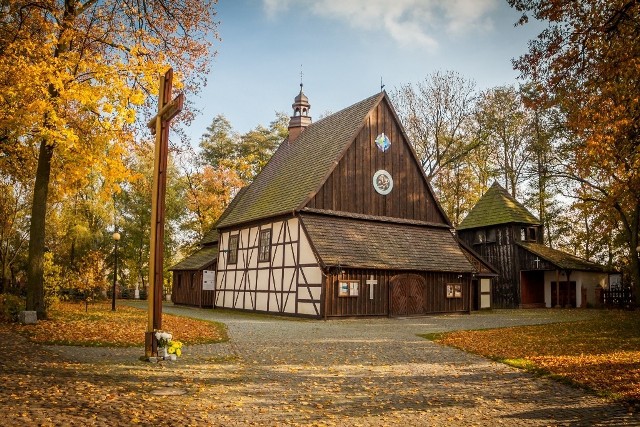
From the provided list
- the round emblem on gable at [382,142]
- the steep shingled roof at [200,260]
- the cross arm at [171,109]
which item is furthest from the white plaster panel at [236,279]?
the cross arm at [171,109]

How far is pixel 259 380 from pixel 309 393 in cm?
110

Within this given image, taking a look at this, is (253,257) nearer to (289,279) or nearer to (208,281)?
(289,279)

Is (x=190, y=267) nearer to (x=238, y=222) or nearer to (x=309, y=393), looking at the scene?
(x=238, y=222)

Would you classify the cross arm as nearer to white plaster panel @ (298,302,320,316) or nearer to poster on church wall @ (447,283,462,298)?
white plaster panel @ (298,302,320,316)

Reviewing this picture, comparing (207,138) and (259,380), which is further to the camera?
(207,138)

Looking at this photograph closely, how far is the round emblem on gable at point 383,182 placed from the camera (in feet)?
89.2

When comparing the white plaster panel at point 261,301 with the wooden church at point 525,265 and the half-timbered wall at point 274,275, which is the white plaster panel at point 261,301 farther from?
the wooden church at point 525,265

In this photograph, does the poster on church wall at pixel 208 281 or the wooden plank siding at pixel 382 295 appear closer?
the wooden plank siding at pixel 382 295

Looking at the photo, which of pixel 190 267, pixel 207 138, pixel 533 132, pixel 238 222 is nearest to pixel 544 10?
pixel 238 222

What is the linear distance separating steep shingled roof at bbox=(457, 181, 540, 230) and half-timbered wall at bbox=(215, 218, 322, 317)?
18.0m

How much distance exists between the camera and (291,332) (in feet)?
55.4

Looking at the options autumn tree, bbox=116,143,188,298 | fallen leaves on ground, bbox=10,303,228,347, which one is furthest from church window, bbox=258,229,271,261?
autumn tree, bbox=116,143,188,298

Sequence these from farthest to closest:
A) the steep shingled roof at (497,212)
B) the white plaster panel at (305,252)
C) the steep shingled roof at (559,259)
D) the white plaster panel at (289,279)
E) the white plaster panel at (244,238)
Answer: the steep shingled roof at (497,212)
the steep shingled roof at (559,259)
the white plaster panel at (244,238)
the white plaster panel at (289,279)
the white plaster panel at (305,252)

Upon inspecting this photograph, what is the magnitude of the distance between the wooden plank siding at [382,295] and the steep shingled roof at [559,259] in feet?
33.9
